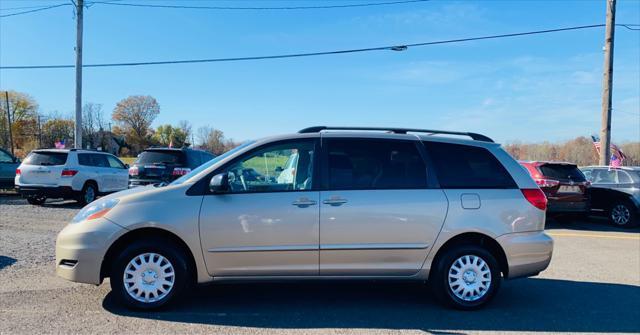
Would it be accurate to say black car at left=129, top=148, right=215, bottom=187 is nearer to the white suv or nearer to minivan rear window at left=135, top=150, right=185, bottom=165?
minivan rear window at left=135, top=150, right=185, bottom=165

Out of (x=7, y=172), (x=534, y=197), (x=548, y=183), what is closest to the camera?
(x=534, y=197)

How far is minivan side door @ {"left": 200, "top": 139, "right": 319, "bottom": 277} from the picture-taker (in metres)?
4.58

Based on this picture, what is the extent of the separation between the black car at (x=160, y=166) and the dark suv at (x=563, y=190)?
29.2 ft

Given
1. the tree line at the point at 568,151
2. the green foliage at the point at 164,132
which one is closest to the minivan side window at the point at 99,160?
the tree line at the point at 568,151

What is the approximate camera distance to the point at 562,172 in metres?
11.4

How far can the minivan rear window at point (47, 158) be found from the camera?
518 inches

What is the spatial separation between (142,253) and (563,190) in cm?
1013

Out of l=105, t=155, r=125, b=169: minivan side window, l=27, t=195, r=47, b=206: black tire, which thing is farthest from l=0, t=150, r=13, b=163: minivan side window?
l=105, t=155, r=125, b=169: minivan side window

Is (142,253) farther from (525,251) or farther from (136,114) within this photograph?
(136,114)

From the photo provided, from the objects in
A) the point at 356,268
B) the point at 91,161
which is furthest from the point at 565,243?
the point at 91,161

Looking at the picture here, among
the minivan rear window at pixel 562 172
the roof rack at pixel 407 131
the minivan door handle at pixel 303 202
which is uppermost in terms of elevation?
the roof rack at pixel 407 131

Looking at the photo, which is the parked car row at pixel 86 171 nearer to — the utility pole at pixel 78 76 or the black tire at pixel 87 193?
the black tire at pixel 87 193

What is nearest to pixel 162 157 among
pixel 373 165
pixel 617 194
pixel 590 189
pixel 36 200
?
pixel 36 200

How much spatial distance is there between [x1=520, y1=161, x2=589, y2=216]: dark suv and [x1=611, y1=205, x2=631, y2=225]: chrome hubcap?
170 cm
